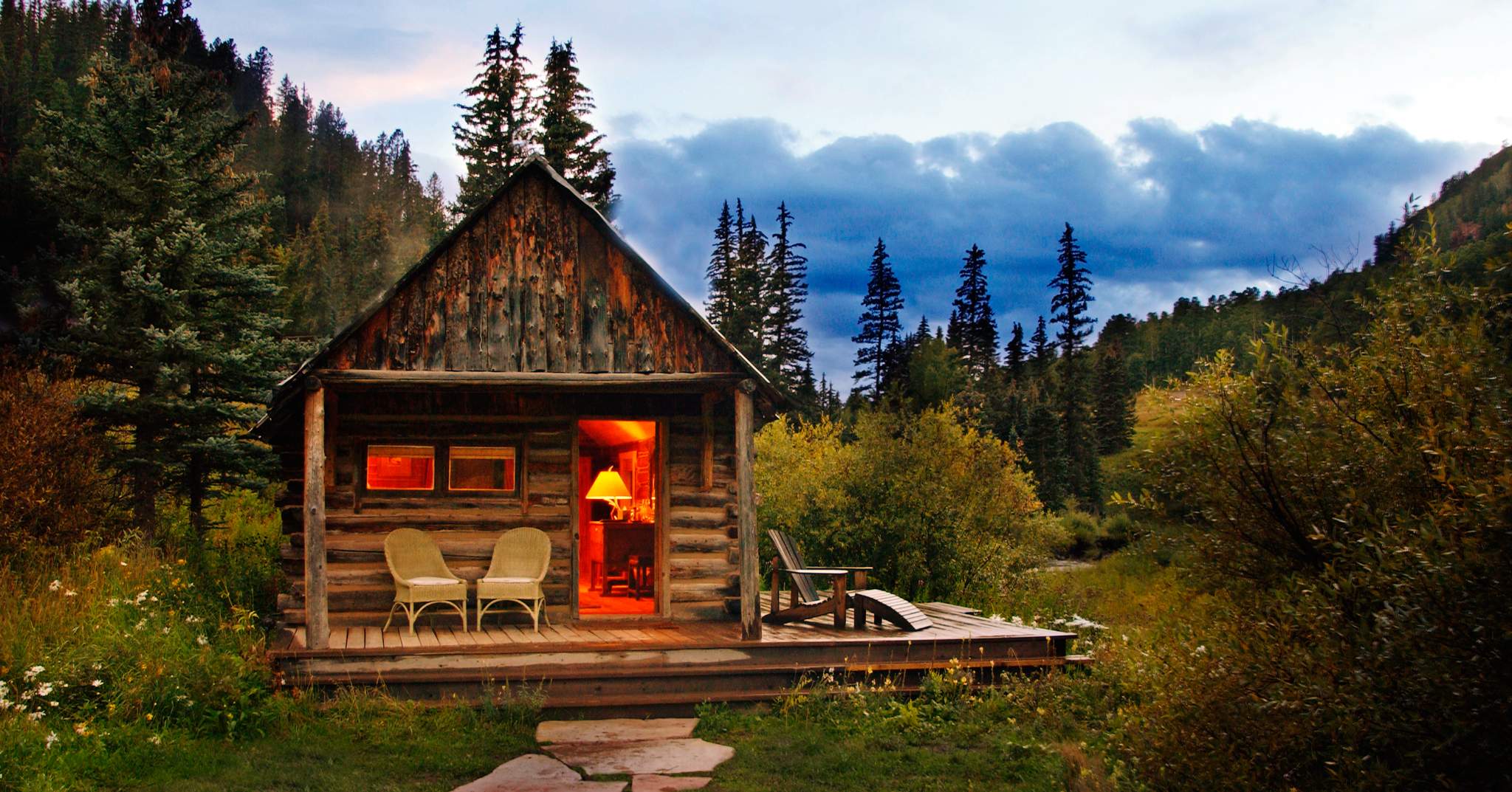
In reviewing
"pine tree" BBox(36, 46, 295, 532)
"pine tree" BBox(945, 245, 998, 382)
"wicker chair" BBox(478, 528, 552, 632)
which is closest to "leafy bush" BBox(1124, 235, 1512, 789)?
"wicker chair" BBox(478, 528, 552, 632)

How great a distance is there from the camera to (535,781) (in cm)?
686

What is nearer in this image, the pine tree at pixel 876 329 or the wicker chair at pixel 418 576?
the wicker chair at pixel 418 576

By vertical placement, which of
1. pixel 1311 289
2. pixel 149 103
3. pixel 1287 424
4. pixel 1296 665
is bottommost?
pixel 1296 665

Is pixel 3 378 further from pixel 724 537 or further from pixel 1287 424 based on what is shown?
pixel 1287 424

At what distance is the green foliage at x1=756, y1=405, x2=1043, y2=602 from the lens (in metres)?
16.2

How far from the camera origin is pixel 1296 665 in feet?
13.1

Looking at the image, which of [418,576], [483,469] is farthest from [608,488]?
[418,576]

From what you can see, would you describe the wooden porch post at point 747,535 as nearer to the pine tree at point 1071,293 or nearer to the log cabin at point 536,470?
the log cabin at point 536,470

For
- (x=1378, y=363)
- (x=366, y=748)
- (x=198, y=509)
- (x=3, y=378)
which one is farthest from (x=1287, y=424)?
(x=198, y=509)

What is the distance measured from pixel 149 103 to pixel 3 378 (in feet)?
16.0

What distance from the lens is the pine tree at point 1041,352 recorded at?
208 ft

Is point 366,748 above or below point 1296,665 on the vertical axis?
below

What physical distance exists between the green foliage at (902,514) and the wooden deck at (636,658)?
5.37 m

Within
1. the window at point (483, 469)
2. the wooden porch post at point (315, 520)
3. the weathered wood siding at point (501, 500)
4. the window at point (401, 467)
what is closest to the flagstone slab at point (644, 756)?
the wooden porch post at point (315, 520)
